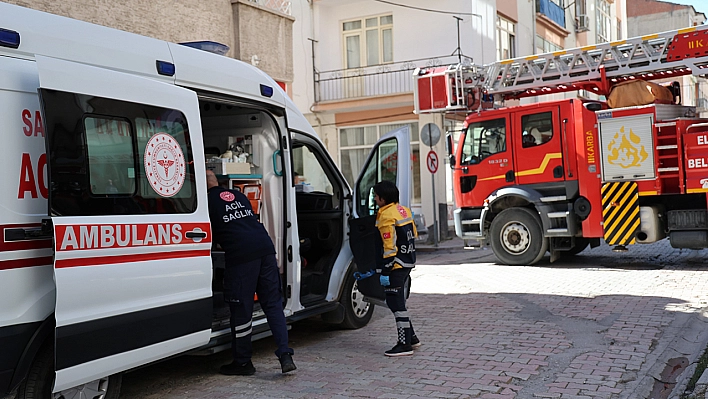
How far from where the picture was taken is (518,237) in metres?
13.0

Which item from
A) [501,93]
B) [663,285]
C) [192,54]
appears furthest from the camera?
[501,93]

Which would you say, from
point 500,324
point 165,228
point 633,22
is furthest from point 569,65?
point 633,22

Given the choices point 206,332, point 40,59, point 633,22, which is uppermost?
point 633,22

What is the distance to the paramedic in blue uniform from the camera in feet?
19.0

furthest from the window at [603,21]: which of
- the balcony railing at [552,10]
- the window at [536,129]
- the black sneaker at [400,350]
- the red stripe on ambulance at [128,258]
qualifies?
the red stripe on ambulance at [128,258]

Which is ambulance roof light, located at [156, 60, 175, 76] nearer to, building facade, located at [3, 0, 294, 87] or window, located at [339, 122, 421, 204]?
building facade, located at [3, 0, 294, 87]

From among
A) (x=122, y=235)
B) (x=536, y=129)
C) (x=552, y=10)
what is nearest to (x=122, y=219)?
(x=122, y=235)

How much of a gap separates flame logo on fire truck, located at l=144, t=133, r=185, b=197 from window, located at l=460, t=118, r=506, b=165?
341 inches

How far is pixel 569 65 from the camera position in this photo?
1268 centimetres

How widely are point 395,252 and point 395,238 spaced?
0.41 ft

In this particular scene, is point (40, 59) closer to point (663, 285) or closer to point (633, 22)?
point (663, 285)

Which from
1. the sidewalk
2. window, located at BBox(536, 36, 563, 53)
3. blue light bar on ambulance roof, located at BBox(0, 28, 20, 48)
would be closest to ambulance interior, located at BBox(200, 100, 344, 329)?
blue light bar on ambulance roof, located at BBox(0, 28, 20, 48)

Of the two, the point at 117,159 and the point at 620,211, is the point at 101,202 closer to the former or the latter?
the point at 117,159

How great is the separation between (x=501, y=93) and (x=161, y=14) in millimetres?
6256
